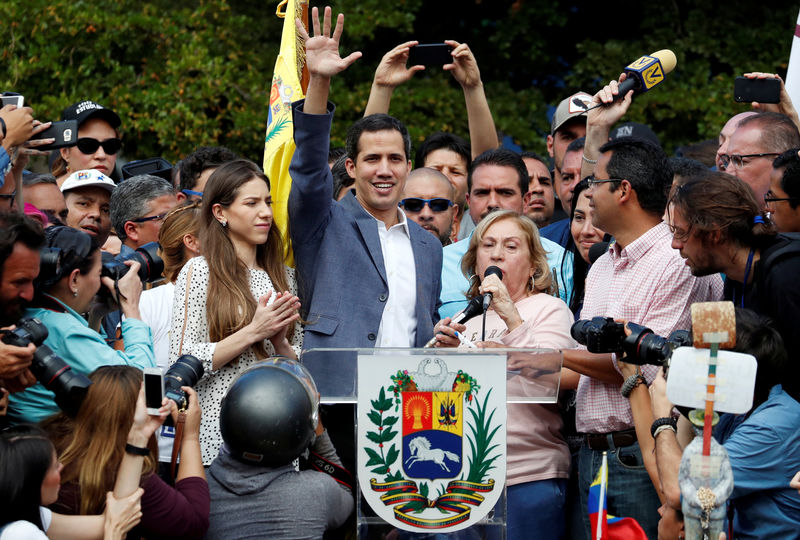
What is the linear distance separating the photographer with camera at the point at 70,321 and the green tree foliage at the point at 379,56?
5.89 meters

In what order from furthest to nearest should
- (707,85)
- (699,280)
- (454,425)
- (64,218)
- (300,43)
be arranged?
(707,85) < (64,218) < (300,43) < (699,280) < (454,425)

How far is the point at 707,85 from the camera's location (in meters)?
11.9

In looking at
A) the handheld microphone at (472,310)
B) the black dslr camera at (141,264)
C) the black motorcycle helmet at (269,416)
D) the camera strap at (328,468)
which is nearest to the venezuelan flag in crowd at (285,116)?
the black dslr camera at (141,264)

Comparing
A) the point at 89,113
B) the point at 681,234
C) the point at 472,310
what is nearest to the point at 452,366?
the point at 472,310

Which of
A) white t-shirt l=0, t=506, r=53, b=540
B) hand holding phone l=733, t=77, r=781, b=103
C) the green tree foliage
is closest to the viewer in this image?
white t-shirt l=0, t=506, r=53, b=540

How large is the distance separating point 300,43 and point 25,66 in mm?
4880

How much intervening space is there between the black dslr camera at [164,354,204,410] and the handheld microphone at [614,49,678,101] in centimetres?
287

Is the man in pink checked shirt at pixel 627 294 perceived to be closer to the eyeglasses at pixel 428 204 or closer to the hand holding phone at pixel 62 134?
the eyeglasses at pixel 428 204

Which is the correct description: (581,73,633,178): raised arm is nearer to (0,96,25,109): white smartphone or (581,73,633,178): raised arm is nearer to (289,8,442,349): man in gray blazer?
(289,8,442,349): man in gray blazer

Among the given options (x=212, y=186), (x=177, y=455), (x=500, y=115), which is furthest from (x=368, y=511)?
(x=500, y=115)

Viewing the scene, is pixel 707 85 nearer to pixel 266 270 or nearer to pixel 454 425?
pixel 266 270

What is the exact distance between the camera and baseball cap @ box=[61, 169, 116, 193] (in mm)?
7387

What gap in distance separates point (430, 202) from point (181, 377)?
276 cm

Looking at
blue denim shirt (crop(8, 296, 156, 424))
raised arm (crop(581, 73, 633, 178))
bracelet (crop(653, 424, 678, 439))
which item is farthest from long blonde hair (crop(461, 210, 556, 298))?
blue denim shirt (crop(8, 296, 156, 424))
